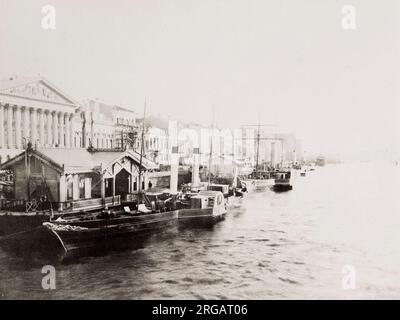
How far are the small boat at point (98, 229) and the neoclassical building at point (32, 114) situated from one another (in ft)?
8.41

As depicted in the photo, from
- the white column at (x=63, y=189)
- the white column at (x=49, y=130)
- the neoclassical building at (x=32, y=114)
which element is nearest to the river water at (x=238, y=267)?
the white column at (x=63, y=189)

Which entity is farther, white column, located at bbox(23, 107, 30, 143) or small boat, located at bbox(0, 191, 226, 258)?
white column, located at bbox(23, 107, 30, 143)

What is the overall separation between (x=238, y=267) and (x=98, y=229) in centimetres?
448

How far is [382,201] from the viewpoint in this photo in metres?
21.7

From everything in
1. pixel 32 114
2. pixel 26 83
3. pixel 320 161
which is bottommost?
pixel 320 161

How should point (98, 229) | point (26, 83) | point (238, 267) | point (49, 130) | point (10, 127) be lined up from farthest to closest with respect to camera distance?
point (49, 130)
point (10, 127)
point (98, 229)
point (26, 83)
point (238, 267)

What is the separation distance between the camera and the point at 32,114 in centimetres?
1319

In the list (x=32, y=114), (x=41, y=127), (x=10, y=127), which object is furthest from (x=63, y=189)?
(x=32, y=114)

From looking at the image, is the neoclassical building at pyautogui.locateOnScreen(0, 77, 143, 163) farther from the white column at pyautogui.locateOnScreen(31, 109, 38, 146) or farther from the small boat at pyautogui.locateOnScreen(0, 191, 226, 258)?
the small boat at pyautogui.locateOnScreen(0, 191, 226, 258)

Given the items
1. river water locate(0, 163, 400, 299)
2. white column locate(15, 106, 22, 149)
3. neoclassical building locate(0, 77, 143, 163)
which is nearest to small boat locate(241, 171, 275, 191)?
river water locate(0, 163, 400, 299)

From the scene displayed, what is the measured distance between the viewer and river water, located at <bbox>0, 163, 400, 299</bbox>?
339 inches

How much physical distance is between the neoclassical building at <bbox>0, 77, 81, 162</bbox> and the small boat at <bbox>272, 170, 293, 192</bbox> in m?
22.0

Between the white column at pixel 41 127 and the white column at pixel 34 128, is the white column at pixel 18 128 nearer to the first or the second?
the white column at pixel 34 128

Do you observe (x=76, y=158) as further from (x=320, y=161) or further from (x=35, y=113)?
(x=320, y=161)
